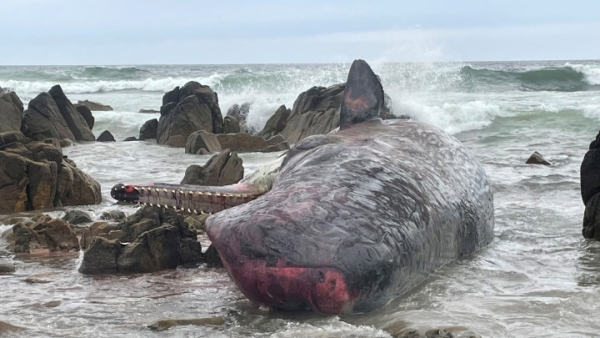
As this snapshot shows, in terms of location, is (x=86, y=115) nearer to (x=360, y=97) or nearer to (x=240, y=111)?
(x=240, y=111)

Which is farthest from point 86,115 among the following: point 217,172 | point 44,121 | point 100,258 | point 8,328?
point 8,328

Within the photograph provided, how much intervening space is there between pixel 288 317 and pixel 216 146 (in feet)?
41.9

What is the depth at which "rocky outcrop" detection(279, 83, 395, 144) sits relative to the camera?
62.6 feet

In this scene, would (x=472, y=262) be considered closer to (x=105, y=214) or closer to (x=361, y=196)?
(x=361, y=196)

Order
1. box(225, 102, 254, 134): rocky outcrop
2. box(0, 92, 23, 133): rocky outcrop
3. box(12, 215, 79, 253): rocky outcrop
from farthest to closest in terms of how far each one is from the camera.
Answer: box(225, 102, 254, 134): rocky outcrop < box(0, 92, 23, 133): rocky outcrop < box(12, 215, 79, 253): rocky outcrop

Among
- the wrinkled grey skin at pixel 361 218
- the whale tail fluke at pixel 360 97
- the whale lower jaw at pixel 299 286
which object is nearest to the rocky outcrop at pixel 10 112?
the whale tail fluke at pixel 360 97

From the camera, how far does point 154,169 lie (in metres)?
13.6

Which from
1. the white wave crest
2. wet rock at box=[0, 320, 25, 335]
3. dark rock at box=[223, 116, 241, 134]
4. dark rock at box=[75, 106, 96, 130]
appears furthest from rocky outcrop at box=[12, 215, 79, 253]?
the white wave crest

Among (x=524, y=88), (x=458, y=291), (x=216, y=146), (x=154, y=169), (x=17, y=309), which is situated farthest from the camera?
(x=524, y=88)

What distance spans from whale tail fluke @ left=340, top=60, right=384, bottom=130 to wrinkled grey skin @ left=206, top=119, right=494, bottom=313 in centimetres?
76

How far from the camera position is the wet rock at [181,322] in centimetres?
459

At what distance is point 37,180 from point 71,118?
1082 centimetres

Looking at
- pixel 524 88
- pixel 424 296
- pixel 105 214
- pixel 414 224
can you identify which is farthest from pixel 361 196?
pixel 524 88

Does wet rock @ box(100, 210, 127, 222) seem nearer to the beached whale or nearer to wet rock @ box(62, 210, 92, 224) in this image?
wet rock @ box(62, 210, 92, 224)
